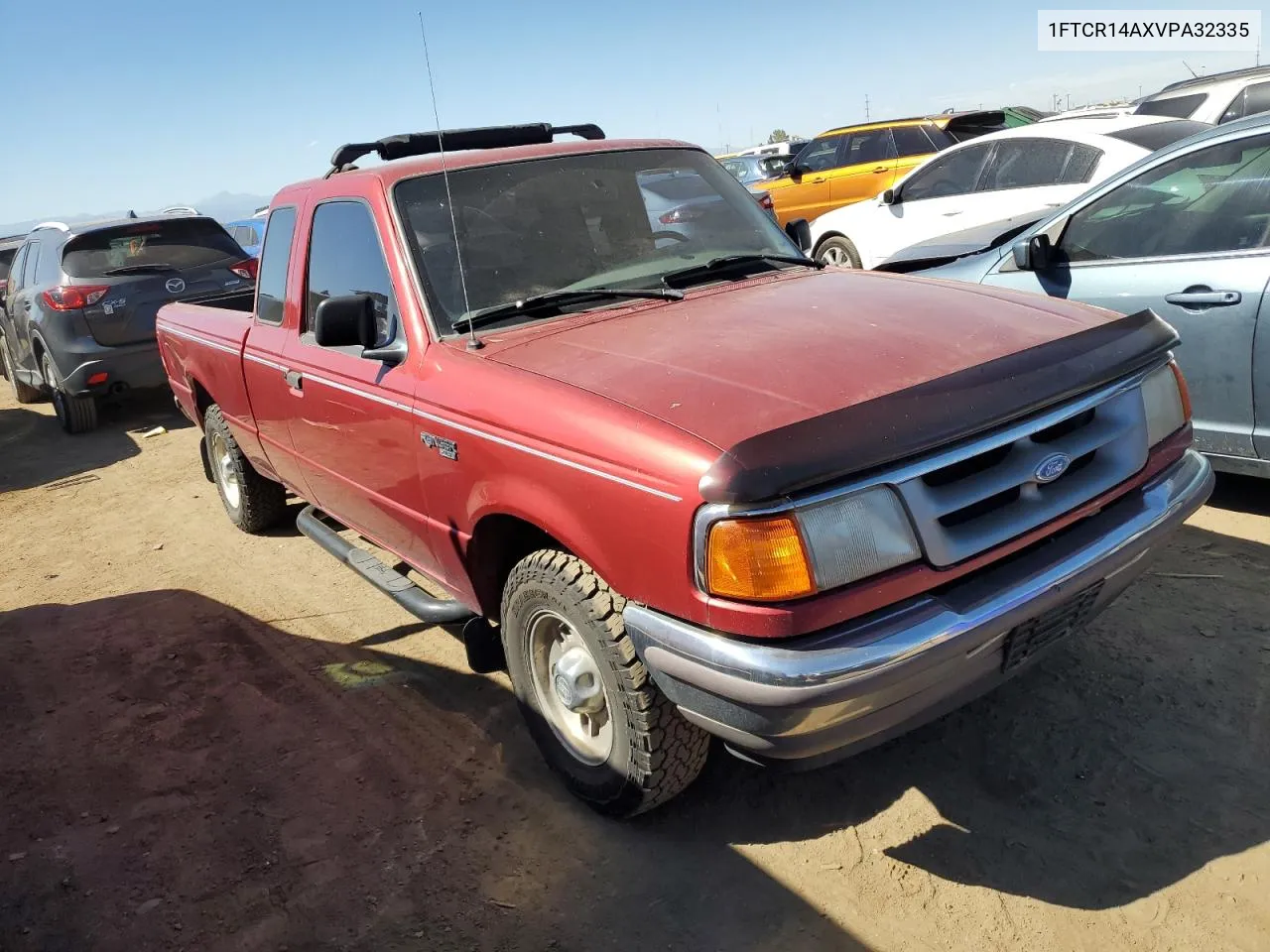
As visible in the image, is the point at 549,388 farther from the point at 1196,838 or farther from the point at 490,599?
the point at 1196,838

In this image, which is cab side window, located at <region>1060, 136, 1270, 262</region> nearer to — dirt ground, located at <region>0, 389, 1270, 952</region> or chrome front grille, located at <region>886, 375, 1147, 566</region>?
dirt ground, located at <region>0, 389, 1270, 952</region>

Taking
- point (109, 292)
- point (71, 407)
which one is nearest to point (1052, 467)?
point (109, 292)

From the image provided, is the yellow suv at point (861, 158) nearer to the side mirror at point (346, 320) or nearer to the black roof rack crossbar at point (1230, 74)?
the black roof rack crossbar at point (1230, 74)

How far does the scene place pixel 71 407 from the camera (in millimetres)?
9062

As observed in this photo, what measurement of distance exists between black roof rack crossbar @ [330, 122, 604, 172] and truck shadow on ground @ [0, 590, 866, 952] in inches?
85.4

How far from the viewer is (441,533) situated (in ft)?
10.5

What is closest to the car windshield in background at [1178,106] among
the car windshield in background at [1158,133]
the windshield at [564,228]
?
the car windshield in background at [1158,133]

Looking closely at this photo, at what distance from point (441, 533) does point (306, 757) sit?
0.99 metres

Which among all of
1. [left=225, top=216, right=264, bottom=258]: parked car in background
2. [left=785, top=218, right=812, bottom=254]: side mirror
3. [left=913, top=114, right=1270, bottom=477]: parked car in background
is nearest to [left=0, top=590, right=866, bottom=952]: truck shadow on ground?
[left=785, top=218, right=812, bottom=254]: side mirror

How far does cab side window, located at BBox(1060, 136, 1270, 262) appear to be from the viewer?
4059mm

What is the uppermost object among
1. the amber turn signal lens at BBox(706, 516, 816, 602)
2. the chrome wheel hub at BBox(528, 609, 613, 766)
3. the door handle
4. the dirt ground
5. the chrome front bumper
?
the door handle

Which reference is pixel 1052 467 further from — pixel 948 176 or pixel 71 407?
pixel 71 407

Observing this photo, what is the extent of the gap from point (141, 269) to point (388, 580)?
21.2ft

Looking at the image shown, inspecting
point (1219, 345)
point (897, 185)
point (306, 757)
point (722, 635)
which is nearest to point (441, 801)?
point (306, 757)
